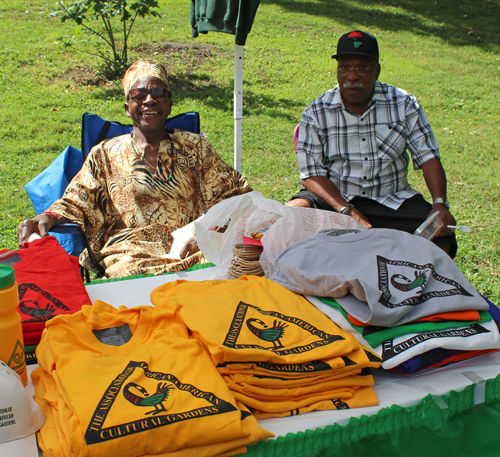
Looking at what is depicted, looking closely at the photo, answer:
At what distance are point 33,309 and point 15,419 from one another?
1.93 feet

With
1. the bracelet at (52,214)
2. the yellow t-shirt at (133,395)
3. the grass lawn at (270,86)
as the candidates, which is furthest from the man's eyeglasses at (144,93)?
the grass lawn at (270,86)

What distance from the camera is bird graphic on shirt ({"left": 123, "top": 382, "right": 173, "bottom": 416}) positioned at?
49.4 inches

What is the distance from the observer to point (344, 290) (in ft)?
5.52

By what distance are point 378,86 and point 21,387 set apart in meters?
2.89

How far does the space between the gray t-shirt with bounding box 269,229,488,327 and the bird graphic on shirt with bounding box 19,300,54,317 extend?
2.85ft

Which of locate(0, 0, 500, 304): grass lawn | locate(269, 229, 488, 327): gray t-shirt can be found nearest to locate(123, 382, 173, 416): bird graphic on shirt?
locate(269, 229, 488, 327): gray t-shirt

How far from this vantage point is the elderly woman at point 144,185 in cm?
290

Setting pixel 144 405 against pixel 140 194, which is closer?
pixel 144 405

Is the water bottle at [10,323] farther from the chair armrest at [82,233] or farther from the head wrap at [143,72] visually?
the head wrap at [143,72]

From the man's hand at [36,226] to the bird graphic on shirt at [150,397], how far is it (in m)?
1.40

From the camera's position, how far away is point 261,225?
2.32 m

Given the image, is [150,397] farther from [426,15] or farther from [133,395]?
[426,15]

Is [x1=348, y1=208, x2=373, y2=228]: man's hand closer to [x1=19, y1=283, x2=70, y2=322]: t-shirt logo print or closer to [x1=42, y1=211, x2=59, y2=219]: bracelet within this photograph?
[x1=42, y1=211, x2=59, y2=219]: bracelet

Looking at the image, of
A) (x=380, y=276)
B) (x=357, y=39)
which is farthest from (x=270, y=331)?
(x=357, y=39)
